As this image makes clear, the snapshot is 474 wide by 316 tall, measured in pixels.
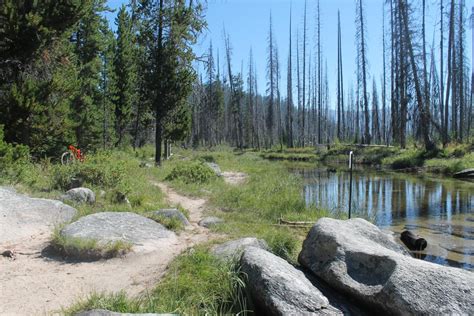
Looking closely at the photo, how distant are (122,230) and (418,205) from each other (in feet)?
34.0

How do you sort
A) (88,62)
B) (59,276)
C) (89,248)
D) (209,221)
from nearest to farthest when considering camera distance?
(59,276) < (89,248) < (209,221) < (88,62)

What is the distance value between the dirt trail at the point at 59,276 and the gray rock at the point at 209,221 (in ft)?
4.29

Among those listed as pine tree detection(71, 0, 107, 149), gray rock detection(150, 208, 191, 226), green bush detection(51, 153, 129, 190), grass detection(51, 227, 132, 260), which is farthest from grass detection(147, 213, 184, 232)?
pine tree detection(71, 0, 107, 149)

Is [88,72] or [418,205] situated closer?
[418,205]

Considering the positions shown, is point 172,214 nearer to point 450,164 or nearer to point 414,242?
point 414,242

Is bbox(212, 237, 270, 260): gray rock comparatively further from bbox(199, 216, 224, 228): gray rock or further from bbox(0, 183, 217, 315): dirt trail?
bbox(199, 216, 224, 228): gray rock

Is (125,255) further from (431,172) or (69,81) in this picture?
(431,172)

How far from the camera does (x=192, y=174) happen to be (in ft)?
48.6

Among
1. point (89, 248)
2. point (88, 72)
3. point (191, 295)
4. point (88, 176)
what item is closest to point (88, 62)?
point (88, 72)

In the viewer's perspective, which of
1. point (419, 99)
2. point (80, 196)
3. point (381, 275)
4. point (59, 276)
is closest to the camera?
point (381, 275)

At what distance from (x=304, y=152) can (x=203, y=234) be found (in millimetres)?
34144

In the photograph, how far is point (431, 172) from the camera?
77.4ft

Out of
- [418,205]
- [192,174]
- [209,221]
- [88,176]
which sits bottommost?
[418,205]

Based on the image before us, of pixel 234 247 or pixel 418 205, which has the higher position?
pixel 234 247
